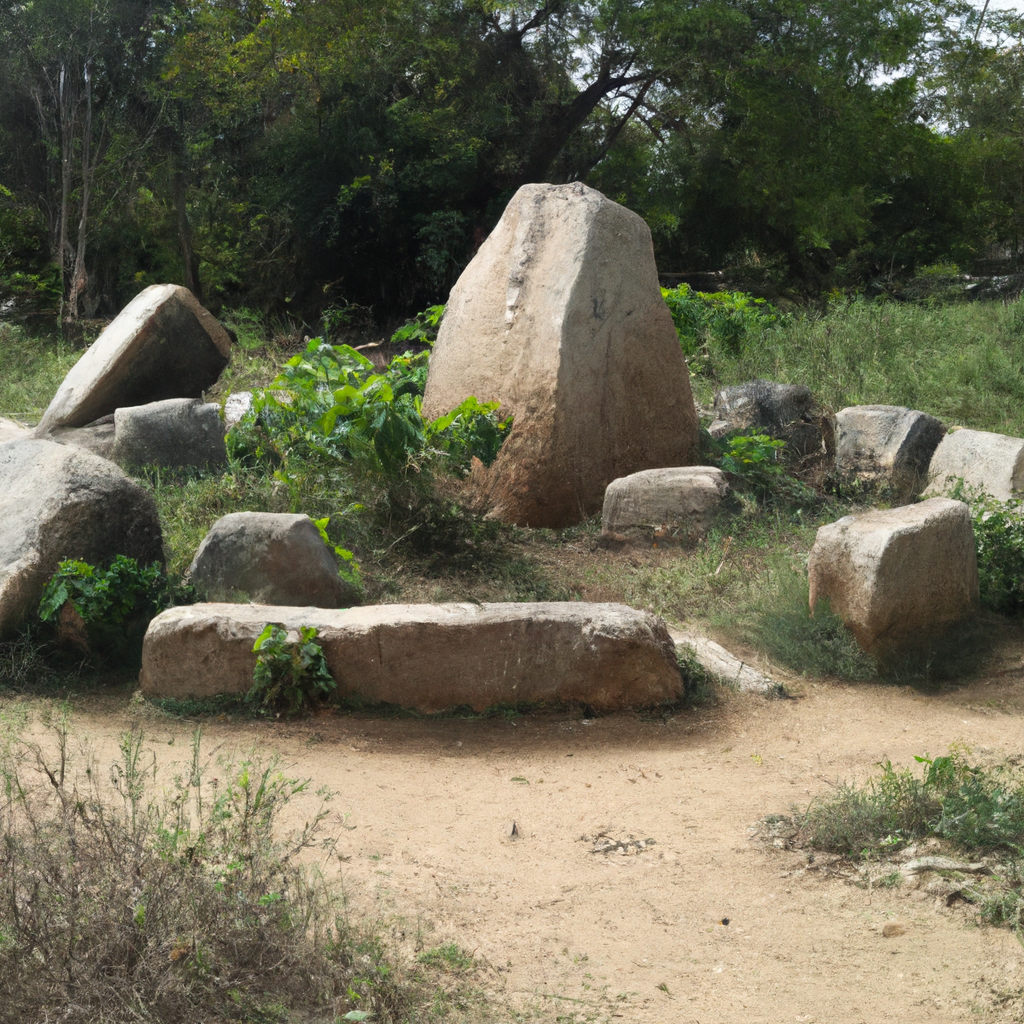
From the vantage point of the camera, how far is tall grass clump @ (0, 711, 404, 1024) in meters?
2.16

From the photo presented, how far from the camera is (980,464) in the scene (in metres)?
6.73

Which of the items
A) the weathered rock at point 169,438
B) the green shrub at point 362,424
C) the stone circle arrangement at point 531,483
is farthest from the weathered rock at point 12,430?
the green shrub at point 362,424

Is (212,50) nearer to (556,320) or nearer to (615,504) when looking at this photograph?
(556,320)

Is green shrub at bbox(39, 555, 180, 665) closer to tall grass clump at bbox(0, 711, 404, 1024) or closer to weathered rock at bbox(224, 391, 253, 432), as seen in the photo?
tall grass clump at bbox(0, 711, 404, 1024)

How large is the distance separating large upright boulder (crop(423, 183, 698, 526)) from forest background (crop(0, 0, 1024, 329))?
649 cm

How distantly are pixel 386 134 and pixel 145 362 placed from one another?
A: 6386 mm

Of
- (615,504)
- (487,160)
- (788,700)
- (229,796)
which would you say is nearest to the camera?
(229,796)

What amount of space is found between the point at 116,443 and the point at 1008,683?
216 inches

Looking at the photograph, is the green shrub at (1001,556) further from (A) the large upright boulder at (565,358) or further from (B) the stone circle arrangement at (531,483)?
(A) the large upright boulder at (565,358)

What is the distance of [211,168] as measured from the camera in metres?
14.0

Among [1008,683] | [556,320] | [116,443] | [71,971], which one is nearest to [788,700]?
[1008,683]

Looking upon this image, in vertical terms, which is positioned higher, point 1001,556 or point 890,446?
point 890,446

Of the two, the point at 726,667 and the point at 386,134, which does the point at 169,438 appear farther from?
the point at 386,134

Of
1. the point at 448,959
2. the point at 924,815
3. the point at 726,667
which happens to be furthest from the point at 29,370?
the point at 924,815
